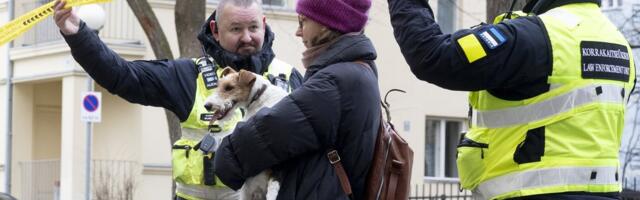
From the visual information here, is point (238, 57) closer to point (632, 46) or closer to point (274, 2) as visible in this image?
point (632, 46)

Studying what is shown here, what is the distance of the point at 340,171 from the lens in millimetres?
4781

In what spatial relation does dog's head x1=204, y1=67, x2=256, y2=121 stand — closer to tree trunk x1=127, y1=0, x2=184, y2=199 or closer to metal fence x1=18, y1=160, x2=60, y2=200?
tree trunk x1=127, y1=0, x2=184, y2=199

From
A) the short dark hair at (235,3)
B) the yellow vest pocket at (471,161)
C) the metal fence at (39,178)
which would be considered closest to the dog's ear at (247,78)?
the yellow vest pocket at (471,161)

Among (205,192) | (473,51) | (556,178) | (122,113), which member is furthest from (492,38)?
(122,113)

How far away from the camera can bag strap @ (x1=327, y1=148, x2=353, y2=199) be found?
15.6ft

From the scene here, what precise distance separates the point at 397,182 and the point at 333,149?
0.94 feet

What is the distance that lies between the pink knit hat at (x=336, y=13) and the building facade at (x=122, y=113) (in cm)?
1704

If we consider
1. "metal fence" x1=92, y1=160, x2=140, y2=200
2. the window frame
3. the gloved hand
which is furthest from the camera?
the window frame

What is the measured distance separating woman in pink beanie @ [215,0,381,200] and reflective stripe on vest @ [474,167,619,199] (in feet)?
1.77

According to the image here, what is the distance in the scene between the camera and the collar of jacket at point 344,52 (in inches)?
193

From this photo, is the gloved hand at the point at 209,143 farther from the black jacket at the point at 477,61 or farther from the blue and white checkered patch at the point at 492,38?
the blue and white checkered patch at the point at 492,38

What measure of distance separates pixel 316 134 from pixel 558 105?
882 mm

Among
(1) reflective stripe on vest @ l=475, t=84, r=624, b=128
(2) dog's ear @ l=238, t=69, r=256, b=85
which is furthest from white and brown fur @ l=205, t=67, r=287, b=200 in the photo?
(1) reflective stripe on vest @ l=475, t=84, r=624, b=128

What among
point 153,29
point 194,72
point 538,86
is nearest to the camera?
point 538,86
